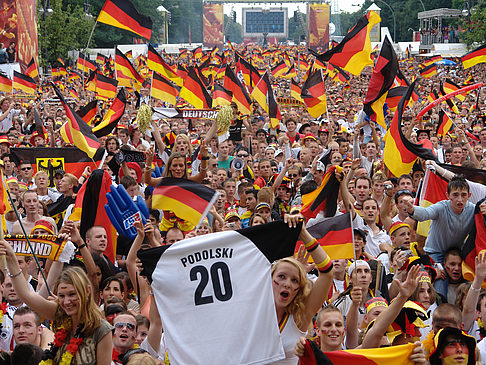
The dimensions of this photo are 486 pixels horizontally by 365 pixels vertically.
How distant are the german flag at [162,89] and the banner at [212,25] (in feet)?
370

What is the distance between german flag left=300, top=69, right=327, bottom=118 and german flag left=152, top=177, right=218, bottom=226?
9472 millimetres

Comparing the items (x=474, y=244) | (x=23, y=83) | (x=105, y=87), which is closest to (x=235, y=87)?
(x=105, y=87)

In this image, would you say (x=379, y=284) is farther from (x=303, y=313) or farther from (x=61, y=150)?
(x=61, y=150)

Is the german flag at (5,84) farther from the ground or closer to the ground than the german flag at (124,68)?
closer to the ground

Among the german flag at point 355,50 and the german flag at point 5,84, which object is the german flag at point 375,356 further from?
the german flag at point 5,84

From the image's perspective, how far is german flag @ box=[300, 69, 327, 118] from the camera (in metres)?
17.2

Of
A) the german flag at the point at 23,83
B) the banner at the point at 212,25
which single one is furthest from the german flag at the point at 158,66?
the banner at the point at 212,25

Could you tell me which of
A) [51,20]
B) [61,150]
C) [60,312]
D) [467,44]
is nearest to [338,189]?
[60,312]

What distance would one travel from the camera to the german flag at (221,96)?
16.0 metres

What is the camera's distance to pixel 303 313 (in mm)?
5086

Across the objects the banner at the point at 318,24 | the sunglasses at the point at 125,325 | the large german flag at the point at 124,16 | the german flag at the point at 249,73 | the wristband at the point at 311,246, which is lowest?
the sunglasses at the point at 125,325

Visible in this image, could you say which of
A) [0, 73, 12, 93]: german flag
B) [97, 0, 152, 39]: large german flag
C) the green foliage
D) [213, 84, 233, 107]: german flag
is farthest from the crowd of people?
the green foliage

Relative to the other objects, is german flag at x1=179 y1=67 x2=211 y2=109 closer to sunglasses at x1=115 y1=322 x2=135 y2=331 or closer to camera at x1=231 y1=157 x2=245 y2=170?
camera at x1=231 y1=157 x2=245 y2=170

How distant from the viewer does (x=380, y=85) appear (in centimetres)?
1342
